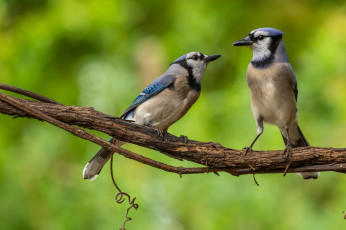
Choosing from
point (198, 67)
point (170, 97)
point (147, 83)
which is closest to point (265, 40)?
point (198, 67)

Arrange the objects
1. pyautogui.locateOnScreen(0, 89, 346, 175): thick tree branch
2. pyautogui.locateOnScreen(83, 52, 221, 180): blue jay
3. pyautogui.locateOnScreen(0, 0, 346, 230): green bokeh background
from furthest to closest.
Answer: pyautogui.locateOnScreen(0, 0, 346, 230): green bokeh background < pyautogui.locateOnScreen(83, 52, 221, 180): blue jay < pyautogui.locateOnScreen(0, 89, 346, 175): thick tree branch

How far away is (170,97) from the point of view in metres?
2.56

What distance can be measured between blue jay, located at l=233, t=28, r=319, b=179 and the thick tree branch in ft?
2.51

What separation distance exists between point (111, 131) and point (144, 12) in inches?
124

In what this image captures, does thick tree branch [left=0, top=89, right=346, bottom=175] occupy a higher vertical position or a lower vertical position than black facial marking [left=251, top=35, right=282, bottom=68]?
lower

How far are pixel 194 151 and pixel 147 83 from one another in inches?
90.6

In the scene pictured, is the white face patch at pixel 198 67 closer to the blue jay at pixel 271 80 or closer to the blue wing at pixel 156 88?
the blue wing at pixel 156 88

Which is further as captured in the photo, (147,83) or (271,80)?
(147,83)

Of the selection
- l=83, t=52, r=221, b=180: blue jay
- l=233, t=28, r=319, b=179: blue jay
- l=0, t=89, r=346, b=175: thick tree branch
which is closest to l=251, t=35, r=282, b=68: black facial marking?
l=233, t=28, r=319, b=179: blue jay

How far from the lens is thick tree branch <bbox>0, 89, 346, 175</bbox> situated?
1.72m

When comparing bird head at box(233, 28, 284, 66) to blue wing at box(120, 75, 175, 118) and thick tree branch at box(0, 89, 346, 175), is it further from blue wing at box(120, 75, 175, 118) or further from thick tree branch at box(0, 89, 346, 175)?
thick tree branch at box(0, 89, 346, 175)

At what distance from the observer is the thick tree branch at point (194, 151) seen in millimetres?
1723

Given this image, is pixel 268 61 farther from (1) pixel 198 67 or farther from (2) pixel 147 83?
(2) pixel 147 83

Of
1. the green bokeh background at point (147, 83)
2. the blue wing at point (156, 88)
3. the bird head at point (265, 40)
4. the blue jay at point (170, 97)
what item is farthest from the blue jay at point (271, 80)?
the green bokeh background at point (147, 83)
